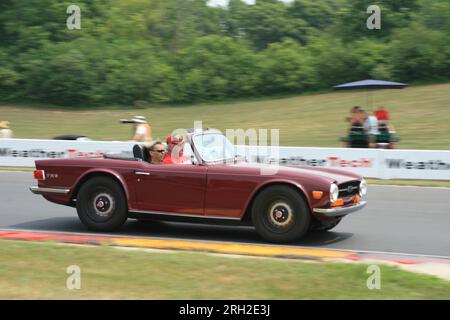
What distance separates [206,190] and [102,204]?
1514 mm

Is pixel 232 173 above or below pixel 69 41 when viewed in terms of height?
below

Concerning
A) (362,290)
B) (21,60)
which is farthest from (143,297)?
(21,60)

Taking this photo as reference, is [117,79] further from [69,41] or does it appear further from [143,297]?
[143,297]

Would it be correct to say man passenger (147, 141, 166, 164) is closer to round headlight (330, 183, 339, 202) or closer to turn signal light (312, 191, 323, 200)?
turn signal light (312, 191, 323, 200)

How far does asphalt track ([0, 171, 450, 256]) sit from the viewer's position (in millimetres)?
8539

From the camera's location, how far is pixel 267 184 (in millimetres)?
8305

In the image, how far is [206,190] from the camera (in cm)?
855

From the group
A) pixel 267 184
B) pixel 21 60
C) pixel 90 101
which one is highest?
pixel 21 60

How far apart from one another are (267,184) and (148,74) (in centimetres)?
3725

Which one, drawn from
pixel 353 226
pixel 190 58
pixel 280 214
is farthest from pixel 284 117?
pixel 280 214

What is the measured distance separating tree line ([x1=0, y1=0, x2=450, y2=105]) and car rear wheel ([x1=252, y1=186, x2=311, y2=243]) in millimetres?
33515

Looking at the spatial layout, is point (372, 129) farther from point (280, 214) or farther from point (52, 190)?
point (52, 190)

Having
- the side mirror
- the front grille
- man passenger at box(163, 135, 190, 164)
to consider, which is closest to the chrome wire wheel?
the front grille

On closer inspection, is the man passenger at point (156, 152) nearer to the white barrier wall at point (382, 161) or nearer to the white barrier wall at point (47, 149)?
the white barrier wall at point (382, 161)
